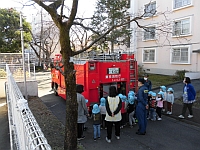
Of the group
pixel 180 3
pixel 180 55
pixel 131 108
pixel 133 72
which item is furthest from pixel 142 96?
pixel 180 3

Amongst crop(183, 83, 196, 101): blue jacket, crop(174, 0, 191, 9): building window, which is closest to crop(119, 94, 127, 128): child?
crop(183, 83, 196, 101): blue jacket

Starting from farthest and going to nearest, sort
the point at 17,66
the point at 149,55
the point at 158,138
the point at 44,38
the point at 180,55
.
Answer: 1. the point at 149,55
2. the point at 180,55
3. the point at 17,66
4. the point at 44,38
5. the point at 158,138

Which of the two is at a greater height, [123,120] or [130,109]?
[130,109]

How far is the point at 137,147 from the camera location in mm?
4668

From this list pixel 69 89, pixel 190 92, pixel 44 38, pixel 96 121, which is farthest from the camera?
pixel 44 38

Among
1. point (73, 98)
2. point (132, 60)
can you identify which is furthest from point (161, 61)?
point (73, 98)

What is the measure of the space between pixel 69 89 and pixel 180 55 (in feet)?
54.8

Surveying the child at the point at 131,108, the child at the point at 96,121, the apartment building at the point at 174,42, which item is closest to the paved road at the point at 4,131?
the child at the point at 96,121

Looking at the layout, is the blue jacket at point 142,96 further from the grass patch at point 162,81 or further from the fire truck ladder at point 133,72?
the grass patch at point 162,81

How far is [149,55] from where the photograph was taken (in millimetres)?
21438

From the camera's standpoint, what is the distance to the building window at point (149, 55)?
20.8 meters

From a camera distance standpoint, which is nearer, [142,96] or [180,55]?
[142,96]

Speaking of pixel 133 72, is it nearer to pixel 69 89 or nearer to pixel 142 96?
pixel 142 96

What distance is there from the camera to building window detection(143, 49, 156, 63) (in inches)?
821
